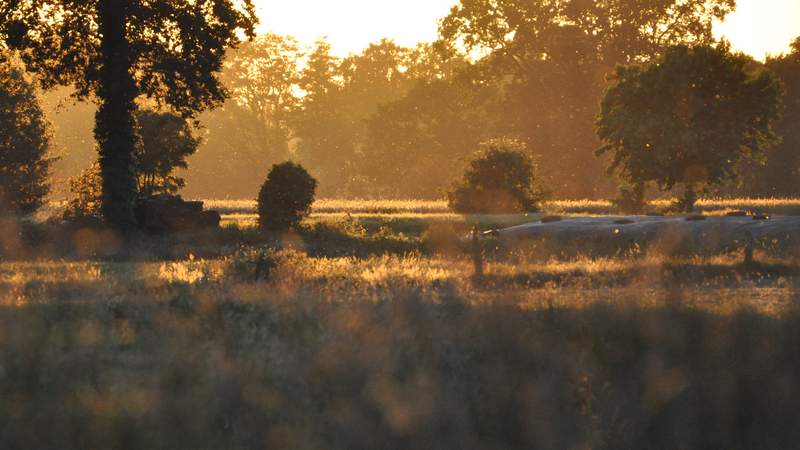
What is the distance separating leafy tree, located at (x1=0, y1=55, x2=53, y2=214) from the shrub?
2321 cm

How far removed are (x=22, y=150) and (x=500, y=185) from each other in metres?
27.2

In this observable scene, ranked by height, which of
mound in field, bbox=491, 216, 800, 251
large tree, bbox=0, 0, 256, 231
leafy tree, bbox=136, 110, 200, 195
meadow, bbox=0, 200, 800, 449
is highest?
large tree, bbox=0, 0, 256, 231

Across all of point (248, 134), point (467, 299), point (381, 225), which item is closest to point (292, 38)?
point (248, 134)

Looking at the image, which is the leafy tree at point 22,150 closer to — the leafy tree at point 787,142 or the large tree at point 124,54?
the large tree at point 124,54

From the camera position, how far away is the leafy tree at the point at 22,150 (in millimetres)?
55281

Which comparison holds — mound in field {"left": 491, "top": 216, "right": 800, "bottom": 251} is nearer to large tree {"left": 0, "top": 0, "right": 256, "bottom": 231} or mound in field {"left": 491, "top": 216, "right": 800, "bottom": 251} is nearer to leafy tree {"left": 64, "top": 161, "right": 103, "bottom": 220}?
large tree {"left": 0, "top": 0, "right": 256, "bottom": 231}

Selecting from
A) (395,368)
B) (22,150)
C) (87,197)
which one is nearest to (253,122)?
(22,150)

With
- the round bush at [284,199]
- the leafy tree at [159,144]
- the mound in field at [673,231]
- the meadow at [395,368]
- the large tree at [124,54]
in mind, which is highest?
the large tree at [124,54]

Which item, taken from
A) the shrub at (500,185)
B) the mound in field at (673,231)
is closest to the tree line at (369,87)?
the shrub at (500,185)

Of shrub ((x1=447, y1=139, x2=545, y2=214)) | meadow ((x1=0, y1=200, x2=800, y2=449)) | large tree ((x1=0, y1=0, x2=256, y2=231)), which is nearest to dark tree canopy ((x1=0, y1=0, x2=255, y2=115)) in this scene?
large tree ((x1=0, y1=0, x2=256, y2=231))

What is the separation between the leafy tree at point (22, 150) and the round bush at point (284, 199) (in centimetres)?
1966

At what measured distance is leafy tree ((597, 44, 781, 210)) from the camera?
Answer: 154 feet

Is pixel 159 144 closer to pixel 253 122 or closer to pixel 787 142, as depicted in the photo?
pixel 787 142

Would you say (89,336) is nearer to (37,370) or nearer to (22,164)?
(37,370)
